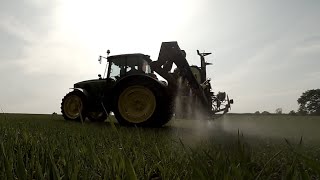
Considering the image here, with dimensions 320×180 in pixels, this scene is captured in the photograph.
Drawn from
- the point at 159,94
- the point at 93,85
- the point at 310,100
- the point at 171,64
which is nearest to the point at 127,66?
the point at 93,85

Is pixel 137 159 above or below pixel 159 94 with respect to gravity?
below

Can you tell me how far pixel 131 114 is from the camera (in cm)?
788

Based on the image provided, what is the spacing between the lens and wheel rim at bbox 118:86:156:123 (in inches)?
299

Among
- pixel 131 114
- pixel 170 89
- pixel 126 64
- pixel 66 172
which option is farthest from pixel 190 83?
pixel 66 172

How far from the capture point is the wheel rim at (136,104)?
7.59 metres

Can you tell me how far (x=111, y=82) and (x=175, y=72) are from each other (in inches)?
97.3

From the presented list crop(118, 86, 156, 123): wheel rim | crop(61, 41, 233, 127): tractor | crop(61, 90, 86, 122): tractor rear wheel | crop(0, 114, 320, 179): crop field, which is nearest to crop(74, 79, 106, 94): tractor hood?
crop(61, 90, 86, 122): tractor rear wheel

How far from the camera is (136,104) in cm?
787

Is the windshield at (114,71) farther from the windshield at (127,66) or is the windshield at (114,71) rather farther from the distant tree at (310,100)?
the distant tree at (310,100)

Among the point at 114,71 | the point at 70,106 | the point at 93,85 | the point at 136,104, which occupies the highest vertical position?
the point at 114,71

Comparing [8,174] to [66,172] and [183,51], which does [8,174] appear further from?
[183,51]

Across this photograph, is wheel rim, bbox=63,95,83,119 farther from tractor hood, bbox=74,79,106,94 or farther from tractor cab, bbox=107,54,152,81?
tractor cab, bbox=107,54,152,81

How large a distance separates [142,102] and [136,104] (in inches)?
7.1

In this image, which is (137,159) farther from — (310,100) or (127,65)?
(310,100)
